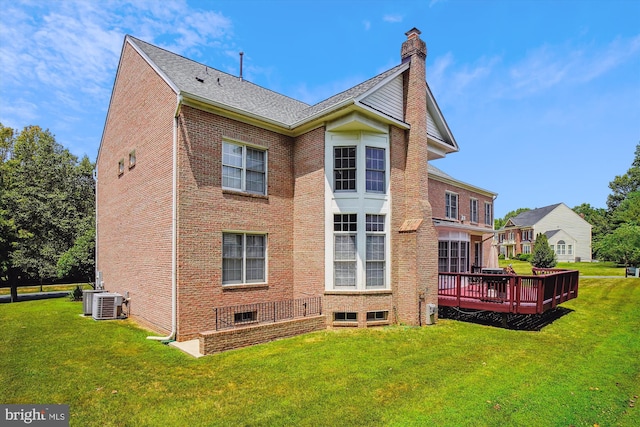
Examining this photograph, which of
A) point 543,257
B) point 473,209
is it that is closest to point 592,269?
point 543,257

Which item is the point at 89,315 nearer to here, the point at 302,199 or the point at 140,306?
the point at 140,306

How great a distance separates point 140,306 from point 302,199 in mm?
6947

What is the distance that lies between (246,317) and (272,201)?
4097 mm

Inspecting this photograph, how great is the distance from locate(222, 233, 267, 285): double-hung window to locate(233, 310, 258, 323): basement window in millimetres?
1023

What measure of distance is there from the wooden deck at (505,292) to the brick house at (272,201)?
1.10 meters

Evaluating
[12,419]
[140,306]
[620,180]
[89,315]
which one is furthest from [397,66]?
[620,180]

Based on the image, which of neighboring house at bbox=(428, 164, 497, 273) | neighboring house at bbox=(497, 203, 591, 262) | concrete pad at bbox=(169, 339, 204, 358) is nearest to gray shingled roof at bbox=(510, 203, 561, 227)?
neighboring house at bbox=(497, 203, 591, 262)

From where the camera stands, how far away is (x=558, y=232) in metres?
52.9

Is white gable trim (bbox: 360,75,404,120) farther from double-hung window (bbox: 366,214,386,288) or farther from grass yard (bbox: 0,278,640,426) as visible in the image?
grass yard (bbox: 0,278,640,426)

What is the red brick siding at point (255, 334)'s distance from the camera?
8.50m

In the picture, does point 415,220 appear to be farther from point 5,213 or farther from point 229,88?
point 5,213

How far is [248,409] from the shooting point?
18.3ft

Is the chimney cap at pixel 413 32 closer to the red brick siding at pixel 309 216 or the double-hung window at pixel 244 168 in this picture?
the red brick siding at pixel 309 216

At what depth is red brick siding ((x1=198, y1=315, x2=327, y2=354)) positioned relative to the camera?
850 centimetres
